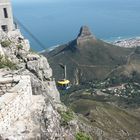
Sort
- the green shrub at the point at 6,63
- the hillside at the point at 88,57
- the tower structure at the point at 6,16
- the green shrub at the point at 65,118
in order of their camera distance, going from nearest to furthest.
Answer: the green shrub at the point at 65,118, the green shrub at the point at 6,63, the tower structure at the point at 6,16, the hillside at the point at 88,57

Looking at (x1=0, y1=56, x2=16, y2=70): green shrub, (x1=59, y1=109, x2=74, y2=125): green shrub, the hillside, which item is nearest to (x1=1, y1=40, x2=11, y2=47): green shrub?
(x1=0, y1=56, x2=16, y2=70): green shrub

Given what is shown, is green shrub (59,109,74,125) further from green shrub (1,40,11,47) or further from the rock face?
green shrub (1,40,11,47)

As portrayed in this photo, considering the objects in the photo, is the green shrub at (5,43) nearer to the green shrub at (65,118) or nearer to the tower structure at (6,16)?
the tower structure at (6,16)

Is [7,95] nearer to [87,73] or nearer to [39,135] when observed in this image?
[39,135]

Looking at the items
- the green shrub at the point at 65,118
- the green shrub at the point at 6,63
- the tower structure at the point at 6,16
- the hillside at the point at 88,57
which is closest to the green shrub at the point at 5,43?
the green shrub at the point at 6,63

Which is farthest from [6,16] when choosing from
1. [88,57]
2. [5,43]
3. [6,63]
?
[88,57]
